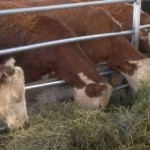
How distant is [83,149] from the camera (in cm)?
360

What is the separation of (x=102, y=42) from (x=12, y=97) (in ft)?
6.01

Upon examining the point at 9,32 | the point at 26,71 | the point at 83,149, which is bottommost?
the point at 83,149

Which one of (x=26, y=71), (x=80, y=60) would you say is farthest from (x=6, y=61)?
(x=80, y=60)

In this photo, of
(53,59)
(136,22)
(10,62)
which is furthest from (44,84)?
(136,22)

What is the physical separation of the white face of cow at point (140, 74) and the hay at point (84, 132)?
2.23 feet

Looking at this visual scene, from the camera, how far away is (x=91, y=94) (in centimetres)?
456

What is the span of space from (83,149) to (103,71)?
1.83 m

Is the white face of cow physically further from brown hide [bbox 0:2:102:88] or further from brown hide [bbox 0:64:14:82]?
brown hide [bbox 0:64:14:82]

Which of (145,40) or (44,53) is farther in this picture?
(145,40)

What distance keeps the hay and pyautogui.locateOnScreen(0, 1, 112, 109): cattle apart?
465mm

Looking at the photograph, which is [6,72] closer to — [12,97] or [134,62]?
[12,97]

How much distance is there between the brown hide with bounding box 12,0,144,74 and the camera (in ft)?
17.0

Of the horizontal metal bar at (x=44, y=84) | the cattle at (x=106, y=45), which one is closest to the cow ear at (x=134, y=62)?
the cattle at (x=106, y=45)

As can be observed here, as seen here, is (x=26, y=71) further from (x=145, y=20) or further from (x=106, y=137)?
(x=145, y=20)
